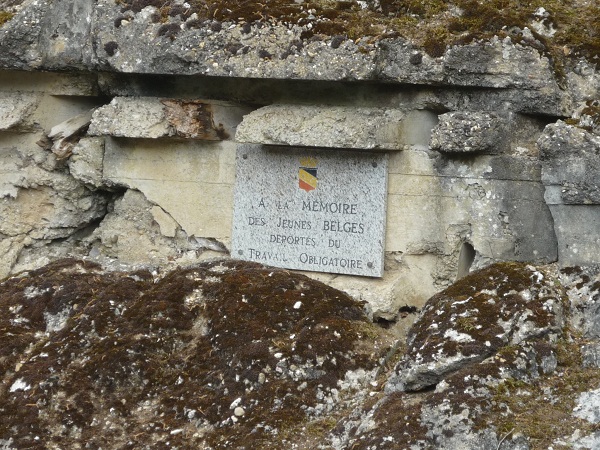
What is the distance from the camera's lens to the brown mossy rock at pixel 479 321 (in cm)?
480

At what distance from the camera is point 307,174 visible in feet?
23.1

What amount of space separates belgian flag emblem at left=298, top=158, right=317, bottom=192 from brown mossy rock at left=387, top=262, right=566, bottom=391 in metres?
1.84

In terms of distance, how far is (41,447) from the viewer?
493 centimetres

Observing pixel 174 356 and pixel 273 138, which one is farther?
pixel 273 138

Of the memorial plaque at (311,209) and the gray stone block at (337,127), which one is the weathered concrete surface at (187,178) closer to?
the memorial plaque at (311,209)

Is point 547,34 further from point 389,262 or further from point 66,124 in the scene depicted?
point 66,124

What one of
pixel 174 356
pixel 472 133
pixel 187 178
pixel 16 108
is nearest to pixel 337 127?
pixel 472 133

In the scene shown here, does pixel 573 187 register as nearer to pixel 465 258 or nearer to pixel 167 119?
pixel 465 258

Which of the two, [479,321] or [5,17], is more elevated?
[5,17]

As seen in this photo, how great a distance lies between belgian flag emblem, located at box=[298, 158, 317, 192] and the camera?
701 cm

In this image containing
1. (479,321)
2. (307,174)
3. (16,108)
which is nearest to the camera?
(479,321)

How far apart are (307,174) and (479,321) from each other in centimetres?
236

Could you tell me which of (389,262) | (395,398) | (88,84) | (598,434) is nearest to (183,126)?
(88,84)

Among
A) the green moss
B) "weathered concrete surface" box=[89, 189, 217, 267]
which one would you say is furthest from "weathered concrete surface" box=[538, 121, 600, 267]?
the green moss
